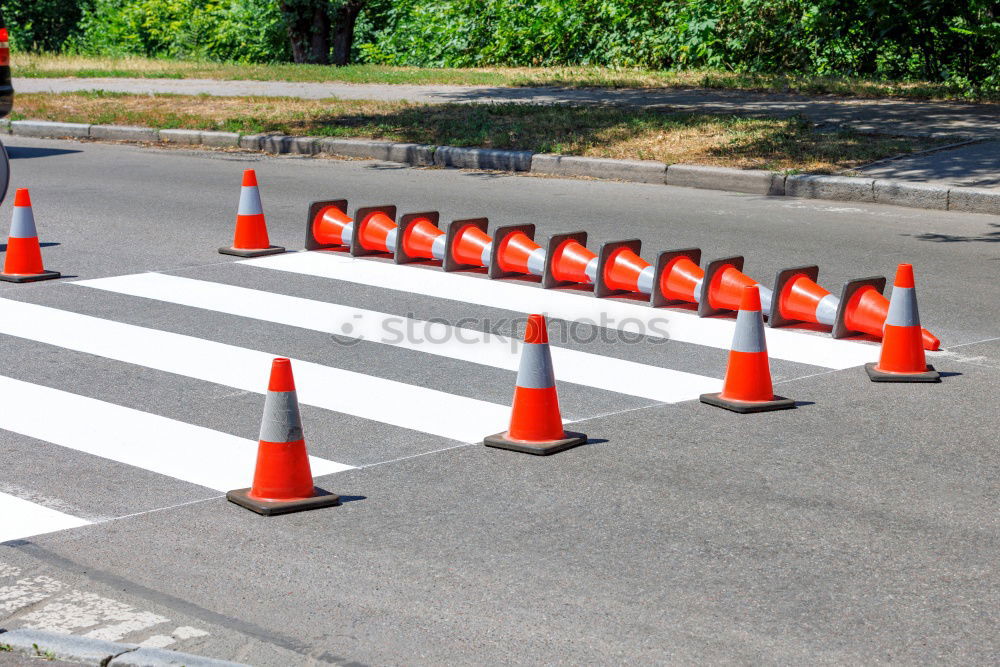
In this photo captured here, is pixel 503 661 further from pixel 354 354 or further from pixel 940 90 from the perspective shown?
pixel 940 90

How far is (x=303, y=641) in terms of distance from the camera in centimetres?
397

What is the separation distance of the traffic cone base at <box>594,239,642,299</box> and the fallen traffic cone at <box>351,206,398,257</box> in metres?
1.88

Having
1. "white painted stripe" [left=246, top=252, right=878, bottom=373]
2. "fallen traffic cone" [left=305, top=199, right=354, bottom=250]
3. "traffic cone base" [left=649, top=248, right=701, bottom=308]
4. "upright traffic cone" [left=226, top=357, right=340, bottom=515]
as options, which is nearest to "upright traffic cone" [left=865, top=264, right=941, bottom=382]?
"white painted stripe" [left=246, top=252, right=878, bottom=373]

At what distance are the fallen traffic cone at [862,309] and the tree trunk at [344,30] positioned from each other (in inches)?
913

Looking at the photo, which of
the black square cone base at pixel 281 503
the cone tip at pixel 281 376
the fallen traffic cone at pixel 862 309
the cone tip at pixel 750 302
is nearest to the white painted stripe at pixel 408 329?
the cone tip at pixel 750 302

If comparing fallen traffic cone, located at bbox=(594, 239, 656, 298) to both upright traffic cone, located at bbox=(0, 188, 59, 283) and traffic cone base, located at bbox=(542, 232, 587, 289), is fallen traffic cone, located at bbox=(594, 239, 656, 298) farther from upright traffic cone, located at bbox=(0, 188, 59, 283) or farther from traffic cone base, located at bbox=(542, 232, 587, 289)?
upright traffic cone, located at bbox=(0, 188, 59, 283)

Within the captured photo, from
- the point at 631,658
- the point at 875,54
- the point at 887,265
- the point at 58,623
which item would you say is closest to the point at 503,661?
the point at 631,658

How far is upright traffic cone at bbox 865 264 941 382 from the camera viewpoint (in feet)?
22.0

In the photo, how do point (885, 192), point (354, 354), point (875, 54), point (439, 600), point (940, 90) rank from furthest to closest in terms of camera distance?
1. point (875, 54)
2. point (940, 90)
3. point (885, 192)
4. point (354, 354)
5. point (439, 600)

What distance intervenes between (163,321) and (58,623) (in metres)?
4.27

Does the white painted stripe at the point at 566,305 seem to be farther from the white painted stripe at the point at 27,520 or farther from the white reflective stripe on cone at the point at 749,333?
the white painted stripe at the point at 27,520

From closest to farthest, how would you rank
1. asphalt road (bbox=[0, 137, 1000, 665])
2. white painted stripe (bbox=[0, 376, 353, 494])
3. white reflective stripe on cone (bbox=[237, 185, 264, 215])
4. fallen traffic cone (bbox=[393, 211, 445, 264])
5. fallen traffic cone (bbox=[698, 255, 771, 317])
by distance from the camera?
1. asphalt road (bbox=[0, 137, 1000, 665])
2. white painted stripe (bbox=[0, 376, 353, 494])
3. fallen traffic cone (bbox=[698, 255, 771, 317])
4. fallen traffic cone (bbox=[393, 211, 445, 264])
5. white reflective stripe on cone (bbox=[237, 185, 264, 215])

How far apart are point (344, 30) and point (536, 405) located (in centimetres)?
2564

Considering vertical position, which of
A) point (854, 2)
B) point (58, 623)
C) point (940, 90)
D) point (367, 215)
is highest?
point (854, 2)
